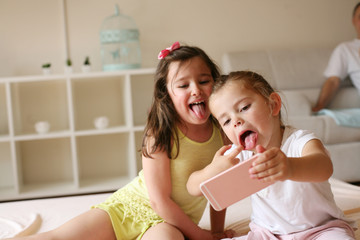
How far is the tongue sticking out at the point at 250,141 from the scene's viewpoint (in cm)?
93

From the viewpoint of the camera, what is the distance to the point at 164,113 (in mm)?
1202

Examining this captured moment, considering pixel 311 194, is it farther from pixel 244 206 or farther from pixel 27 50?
pixel 27 50

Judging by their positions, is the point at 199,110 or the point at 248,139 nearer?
the point at 248,139

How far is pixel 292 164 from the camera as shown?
2.51 ft

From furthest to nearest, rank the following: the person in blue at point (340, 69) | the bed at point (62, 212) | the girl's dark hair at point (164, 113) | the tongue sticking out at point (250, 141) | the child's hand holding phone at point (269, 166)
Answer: the person in blue at point (340, 69) → the bed at point (62, 212) → the girl's dark hair at point (164, 113) → the tongue sticking out at point (250, 141) → the child's hand holding phone at point (269, 166)

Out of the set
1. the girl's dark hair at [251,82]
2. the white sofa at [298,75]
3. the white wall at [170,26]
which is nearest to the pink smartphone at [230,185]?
the girl's dark hair at [251,82]

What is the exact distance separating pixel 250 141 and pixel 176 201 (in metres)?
0.37

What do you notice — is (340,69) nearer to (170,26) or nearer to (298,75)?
(298,75)

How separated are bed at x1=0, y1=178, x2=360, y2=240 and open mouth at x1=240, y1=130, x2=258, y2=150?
36cm

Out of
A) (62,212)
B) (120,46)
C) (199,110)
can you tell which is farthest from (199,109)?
(120,46)

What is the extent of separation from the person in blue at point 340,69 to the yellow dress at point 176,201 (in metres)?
1.86

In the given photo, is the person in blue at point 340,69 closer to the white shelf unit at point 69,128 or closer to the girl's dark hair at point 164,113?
the white shelf unit at point 69,128

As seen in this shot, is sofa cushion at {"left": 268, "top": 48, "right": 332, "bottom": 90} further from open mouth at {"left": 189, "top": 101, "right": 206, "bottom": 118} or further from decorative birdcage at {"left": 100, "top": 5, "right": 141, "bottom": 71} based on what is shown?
open mouth at {"left": 189, "top": 101, "right": 206, "bottom": 118}

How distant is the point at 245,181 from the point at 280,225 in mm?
261
